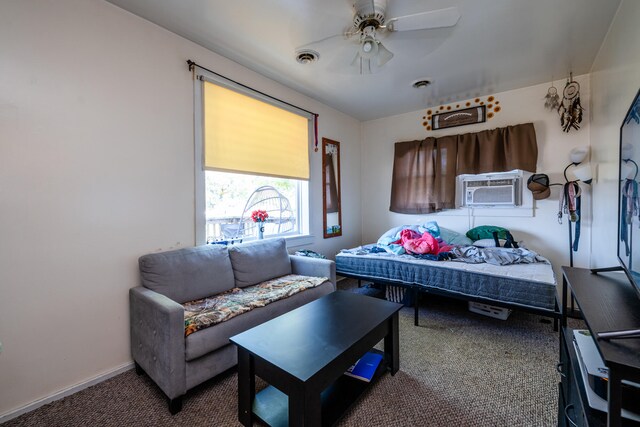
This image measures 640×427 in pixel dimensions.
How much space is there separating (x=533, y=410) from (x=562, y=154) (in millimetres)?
2904

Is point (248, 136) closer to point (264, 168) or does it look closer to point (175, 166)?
point (264, 168)

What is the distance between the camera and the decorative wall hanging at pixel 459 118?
365 cm

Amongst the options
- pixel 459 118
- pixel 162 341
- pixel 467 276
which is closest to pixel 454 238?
pixel 467 276

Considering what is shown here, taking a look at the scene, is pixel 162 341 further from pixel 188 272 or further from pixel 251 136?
pixel 251 136

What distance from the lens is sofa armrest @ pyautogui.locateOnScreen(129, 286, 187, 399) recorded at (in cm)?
157

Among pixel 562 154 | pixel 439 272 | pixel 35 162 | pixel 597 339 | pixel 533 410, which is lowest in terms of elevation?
pixel 533 410

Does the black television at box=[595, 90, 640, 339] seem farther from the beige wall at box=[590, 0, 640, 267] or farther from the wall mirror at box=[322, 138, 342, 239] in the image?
the wall mirror at box=[322, 138, 342, 239]

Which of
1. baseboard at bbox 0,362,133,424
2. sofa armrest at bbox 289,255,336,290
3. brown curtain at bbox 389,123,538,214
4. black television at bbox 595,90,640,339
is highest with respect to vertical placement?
brown curtain at bbox 389,123,538,214

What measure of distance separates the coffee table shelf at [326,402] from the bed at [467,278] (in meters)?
1.25

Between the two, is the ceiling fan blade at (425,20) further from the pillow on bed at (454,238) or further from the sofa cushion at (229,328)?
the pillow on bed at (454,238)

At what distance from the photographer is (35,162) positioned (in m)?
1.68

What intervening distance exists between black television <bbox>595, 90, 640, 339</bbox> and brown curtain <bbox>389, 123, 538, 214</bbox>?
202 centimetres

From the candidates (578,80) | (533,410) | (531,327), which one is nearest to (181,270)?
(533,410)

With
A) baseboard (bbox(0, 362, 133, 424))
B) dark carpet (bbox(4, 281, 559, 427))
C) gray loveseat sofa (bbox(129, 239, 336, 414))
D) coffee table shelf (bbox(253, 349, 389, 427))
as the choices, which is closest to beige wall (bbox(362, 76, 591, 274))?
dark carpet (bbox(4, 281, 559, 427))
